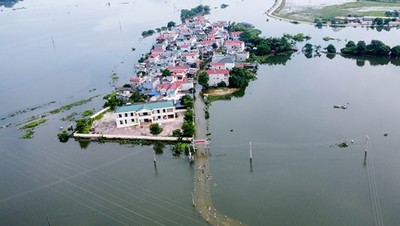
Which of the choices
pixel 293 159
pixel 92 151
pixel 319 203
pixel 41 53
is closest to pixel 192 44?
pixel 41 53

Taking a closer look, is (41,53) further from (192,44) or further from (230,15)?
(230,15)

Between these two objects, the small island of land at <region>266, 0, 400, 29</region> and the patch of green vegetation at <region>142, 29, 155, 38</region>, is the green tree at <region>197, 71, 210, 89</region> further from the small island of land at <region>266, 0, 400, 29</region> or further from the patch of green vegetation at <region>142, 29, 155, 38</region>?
the small island of land at <region>266, 0, 400, 29</region>

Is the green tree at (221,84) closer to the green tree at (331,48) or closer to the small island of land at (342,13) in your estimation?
the green tree at (331,48)

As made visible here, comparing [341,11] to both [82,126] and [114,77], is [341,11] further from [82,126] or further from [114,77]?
[82,126]

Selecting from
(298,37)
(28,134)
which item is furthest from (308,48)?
(28,134)

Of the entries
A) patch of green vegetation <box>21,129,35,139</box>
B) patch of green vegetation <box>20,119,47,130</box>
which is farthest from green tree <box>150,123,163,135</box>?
patch of green vegetation <box>20,119,47,130</box>
